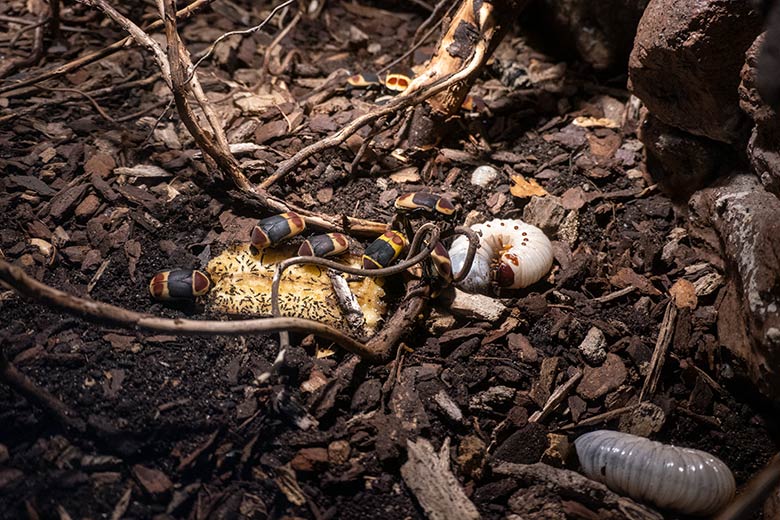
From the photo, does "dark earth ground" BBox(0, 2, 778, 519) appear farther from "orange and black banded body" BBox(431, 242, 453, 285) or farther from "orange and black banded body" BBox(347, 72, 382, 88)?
"orange and black banded body" BBox(431, 242, 453, 285)

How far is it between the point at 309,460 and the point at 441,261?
47.6 inches

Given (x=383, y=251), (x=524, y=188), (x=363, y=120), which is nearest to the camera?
(x=383, y=251)

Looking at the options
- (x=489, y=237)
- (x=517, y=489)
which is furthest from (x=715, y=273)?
(x=517, y=489)

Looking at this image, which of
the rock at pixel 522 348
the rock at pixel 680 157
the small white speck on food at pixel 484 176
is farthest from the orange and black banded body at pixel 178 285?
the rock at pixel 680 157

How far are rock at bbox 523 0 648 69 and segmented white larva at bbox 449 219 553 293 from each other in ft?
6.20

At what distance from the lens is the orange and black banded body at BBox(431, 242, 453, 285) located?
3.28 metres

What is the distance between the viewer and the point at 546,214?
3.84 metres

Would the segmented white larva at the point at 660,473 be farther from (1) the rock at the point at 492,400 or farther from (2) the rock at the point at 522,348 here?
(2) the rock at the point at 522,348

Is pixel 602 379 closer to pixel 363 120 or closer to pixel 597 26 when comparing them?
pixel 363 120

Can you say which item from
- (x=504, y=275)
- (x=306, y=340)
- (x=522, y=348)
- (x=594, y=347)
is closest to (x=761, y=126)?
(x=594, y=347)

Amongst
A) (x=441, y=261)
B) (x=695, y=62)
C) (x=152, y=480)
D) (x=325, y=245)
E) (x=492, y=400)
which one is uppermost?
(x=695, y=62)

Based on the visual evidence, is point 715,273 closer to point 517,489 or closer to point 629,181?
point 629,181

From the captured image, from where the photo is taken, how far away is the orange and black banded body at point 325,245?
3.40m

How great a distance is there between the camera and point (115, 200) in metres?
3.72
